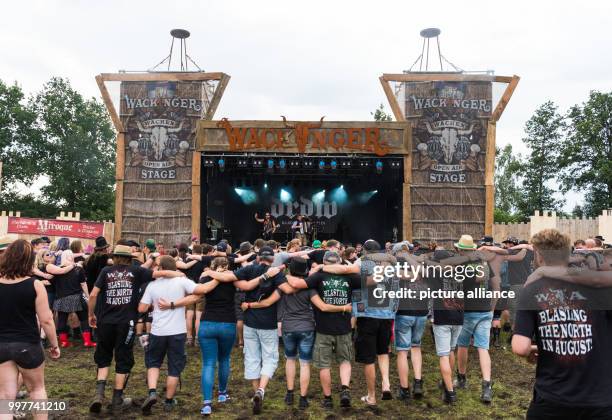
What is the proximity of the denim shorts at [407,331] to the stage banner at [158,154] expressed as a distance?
11376mm

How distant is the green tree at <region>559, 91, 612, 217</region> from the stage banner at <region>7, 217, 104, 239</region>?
29303 mm

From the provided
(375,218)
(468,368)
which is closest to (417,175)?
(375,218)

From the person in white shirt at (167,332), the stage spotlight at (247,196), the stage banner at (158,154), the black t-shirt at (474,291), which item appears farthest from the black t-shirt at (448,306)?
the stage spotlight at (247,196)

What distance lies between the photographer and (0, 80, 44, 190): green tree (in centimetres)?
3108

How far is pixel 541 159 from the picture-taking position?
3266 centimetres

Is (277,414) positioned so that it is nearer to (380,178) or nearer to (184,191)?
(184,191)

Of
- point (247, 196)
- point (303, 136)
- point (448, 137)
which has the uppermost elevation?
point (448, 137)

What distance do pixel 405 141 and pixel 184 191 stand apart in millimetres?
7631

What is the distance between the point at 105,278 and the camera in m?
5.04

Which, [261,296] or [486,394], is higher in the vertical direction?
[261,296]

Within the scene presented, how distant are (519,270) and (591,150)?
27916mm

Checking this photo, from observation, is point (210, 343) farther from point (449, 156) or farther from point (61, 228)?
point (61, 228)

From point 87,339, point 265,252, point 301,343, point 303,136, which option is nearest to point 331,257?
point 265,252

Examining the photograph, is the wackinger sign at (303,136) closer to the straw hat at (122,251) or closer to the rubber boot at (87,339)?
the rubber boot at (87,339)
